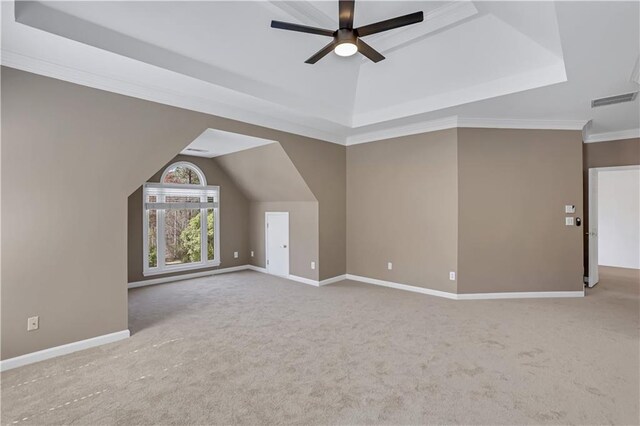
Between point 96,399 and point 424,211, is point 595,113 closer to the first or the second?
point 424,211

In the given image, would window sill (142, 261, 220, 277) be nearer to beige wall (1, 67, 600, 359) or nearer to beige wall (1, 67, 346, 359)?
beige wall (1, 67, 600, 359)

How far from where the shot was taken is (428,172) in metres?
5.18

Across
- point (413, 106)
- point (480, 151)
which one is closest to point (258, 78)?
point (413, 106)

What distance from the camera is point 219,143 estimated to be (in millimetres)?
5203

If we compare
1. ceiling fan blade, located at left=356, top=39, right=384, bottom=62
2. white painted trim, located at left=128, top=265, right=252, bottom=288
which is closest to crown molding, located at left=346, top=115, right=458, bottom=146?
ceiling fan blade, located at left=356, top=39, right=384, bottom=62

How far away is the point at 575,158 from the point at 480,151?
145 centimetres

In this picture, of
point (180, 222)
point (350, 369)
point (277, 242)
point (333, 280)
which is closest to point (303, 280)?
point (333, 280)

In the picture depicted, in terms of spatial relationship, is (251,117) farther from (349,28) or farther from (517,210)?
(517,210)

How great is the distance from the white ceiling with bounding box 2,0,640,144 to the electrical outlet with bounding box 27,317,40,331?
2260mm

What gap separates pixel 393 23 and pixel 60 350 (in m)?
4.20

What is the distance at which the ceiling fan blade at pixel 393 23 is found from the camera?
2414 millimetres

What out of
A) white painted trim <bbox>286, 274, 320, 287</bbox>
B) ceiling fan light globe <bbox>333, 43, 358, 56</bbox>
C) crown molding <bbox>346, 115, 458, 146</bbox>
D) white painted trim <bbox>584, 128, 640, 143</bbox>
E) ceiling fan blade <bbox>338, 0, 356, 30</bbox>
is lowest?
white painted trim <bbox>286, 274, 320, 287</bbox>

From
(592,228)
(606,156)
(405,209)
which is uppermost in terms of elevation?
(606,156)

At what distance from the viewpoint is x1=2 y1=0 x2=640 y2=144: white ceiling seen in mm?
2623
